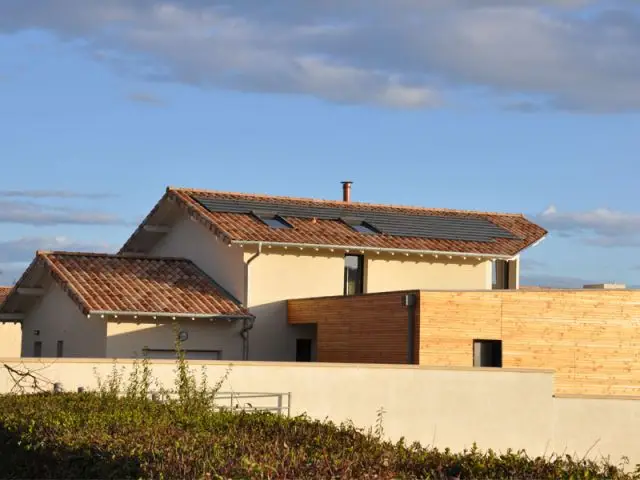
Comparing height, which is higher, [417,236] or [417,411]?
[417,236]

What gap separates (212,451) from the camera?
961 cm

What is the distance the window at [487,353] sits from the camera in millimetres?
27859

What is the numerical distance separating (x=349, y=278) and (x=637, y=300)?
8489 millimetres

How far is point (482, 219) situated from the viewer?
38.2 metres

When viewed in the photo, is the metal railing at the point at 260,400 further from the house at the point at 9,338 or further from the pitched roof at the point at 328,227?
the house at the point at 9,338

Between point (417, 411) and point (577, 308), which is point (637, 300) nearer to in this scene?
point (577, 308)

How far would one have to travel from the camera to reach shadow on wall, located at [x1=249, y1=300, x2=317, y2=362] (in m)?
31.6

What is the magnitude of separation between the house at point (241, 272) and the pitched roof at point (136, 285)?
0.05m

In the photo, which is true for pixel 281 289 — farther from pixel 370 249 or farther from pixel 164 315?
pixel 164 315

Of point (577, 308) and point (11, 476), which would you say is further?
point (577, 308)

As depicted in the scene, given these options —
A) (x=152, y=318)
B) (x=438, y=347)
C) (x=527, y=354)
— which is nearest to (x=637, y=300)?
(x=527, y=354)

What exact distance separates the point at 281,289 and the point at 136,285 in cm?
408

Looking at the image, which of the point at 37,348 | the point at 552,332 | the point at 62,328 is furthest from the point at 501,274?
the point at 37,348

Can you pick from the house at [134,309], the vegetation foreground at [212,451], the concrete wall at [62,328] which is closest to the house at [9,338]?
the concrete wall at [62,328]
